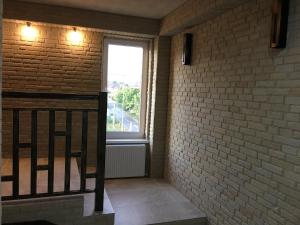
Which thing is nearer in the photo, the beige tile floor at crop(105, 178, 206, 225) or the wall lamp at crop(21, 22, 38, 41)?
the beige tile floor at crop(105, 178, 206, 225)

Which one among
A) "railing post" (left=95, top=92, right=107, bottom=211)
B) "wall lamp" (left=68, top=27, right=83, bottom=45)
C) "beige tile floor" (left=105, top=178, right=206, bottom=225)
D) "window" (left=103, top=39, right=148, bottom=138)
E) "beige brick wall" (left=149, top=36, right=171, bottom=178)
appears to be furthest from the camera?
"window" (left=103, top=39, right=148, bottom=138)

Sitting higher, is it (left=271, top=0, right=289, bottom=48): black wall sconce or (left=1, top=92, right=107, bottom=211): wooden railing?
(left=271, top=0, right=289, bottom=48): black wall sconce

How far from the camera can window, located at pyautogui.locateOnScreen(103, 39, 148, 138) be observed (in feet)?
14.6

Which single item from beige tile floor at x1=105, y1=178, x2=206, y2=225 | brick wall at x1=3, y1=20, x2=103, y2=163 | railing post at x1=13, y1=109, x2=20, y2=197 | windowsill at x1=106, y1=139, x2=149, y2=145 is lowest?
beige tile floor at x1=105, y1=178, x2=206, y2=225

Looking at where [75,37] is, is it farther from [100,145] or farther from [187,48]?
[100,145]

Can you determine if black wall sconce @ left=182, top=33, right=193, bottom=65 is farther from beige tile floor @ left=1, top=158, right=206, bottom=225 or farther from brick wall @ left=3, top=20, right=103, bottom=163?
beige tile floor @ left=1, top=158, right=206, bottom=225

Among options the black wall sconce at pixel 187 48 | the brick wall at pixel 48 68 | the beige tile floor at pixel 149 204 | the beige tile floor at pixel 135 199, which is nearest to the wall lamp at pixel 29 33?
the brick wall at pixel 48 68

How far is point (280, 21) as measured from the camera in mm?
2096

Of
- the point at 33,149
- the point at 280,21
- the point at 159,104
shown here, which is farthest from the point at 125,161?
the point at 280,21

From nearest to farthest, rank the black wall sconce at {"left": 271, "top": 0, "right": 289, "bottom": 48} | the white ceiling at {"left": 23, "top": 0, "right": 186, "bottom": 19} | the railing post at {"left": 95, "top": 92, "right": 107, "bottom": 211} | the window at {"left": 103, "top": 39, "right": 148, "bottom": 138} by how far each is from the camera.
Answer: the black wall sconce at {"left": 271, "top": 0, "right": 289, "bottom": 48}, the railing post at {"left": 95, "top": 92, "right": 107, "bottom": 211}, the white ceiling at {"left": 23, "top": 0, "right": 186, "bottom": 19}, the window at {"left": 103, "top": 39, "right": 148, "bottom": 138}

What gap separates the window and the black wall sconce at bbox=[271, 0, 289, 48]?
268cm

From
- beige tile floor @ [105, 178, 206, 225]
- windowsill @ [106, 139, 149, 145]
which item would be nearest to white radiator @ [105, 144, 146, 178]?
windowsill @ [106, 139, 149, 145]

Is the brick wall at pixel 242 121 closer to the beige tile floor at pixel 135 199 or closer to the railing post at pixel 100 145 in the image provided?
the beige tile floor at pixel 135 199

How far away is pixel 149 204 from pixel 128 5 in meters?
2.67
